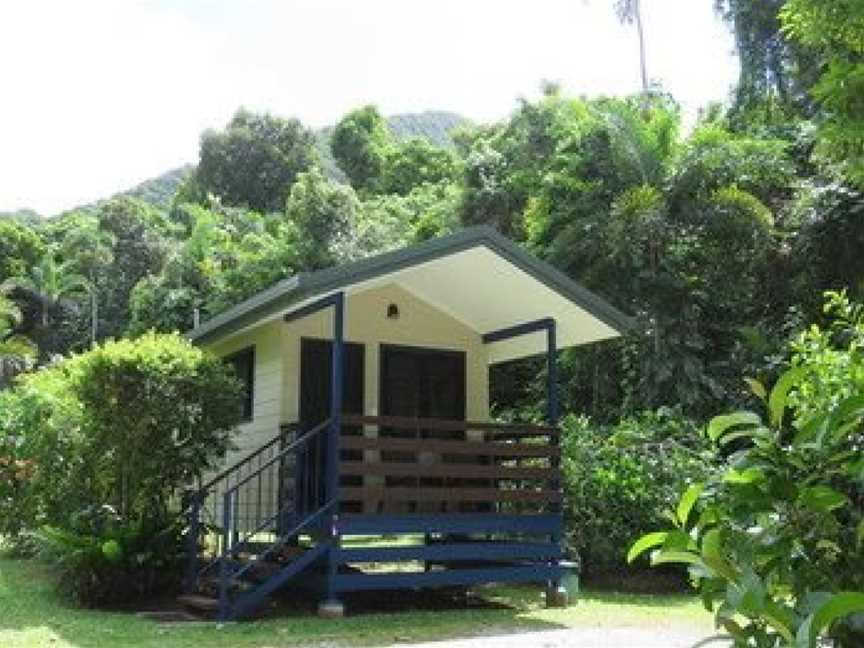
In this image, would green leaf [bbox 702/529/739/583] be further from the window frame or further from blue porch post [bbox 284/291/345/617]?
the window frame

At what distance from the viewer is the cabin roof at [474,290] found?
10078 millimetres

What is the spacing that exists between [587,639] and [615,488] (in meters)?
4.30

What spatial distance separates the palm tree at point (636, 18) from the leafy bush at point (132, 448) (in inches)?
635

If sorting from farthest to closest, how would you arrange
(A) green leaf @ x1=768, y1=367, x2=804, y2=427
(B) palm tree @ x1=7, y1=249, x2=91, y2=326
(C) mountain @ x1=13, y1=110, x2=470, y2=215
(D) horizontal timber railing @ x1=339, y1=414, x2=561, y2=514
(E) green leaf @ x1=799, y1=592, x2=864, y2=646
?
(C) mountain @ x1=13, y1=110, x2=470, y2=215, (B) palm tree @ x1=7, y1=249, x2=91, y2=326, (D) horizontal timber railing @ x1=339, y1=414, x2=561, y2=514, (A) green leaf @ x1=768, y1=367, x2=804, y2=427, (E) green leaf @ x1=799, y1=592, x2=864, y2=646

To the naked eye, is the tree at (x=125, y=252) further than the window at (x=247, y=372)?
Yes

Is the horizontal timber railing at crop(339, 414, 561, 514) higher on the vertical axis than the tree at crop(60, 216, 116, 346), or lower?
lower

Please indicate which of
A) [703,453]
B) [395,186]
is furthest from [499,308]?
[395,186]

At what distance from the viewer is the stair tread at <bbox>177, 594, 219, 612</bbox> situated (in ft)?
31.7

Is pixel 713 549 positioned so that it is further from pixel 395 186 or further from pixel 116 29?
pixel 395 186

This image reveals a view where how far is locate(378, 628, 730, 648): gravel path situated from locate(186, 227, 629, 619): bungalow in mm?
1600

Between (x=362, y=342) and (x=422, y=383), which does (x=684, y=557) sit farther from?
(x=422, y=383)

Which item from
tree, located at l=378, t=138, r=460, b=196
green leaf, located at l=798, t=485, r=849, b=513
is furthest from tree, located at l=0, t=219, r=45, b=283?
green leaf, located at l=798, t=485, r=849, b=513

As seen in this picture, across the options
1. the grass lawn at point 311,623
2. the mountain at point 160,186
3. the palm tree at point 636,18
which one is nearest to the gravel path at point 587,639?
the grass lawn at point 311,623

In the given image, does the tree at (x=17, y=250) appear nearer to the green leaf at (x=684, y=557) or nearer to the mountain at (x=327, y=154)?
the mountain at (x=327, y=154)
